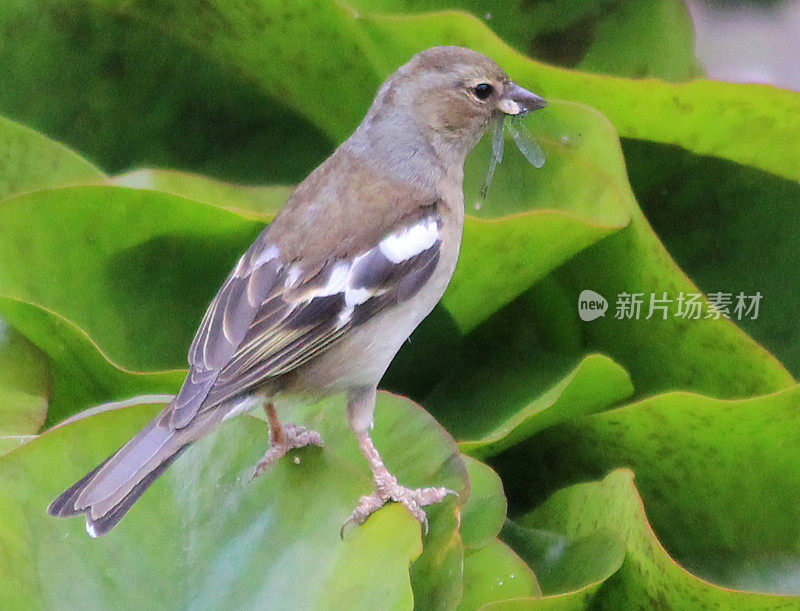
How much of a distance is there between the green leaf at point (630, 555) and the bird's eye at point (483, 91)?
77 centimetres

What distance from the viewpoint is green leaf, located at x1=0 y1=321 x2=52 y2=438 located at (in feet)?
6.50

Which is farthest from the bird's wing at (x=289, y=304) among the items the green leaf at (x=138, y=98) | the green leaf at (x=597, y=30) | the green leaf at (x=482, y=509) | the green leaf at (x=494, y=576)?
the green leaf at (x=597, y=30)

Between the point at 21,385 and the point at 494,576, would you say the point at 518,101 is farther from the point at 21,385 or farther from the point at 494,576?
the point at 21,385

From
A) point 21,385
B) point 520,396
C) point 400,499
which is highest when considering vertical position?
point 21,385

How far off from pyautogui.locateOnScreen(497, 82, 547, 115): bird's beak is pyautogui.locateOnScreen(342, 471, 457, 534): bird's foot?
76 cm

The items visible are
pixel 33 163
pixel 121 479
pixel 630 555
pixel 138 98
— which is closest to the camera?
pixel 121 479

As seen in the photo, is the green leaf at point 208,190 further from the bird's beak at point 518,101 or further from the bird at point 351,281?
the bird's beak at point 518,101

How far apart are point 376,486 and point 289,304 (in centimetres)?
34

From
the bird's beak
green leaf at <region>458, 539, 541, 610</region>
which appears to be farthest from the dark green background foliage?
the bird's beak

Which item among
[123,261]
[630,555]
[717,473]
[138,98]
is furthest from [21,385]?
[717,473]

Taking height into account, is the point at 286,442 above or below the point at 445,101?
below

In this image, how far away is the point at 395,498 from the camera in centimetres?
171

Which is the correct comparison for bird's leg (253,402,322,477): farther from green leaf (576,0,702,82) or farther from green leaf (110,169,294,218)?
green leaf (576,0,702,82)

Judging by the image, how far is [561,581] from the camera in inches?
71.8
